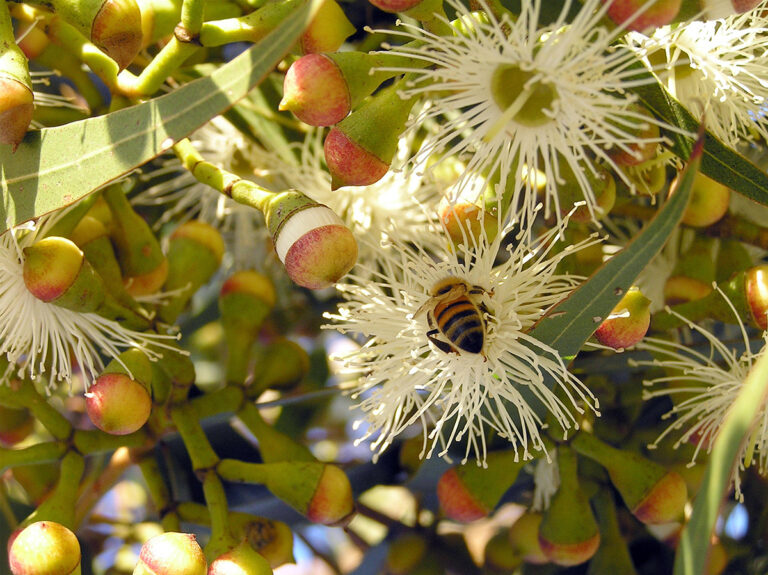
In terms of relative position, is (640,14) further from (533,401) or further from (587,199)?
(533,401)

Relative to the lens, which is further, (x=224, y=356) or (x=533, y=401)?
(x=224, y=356)

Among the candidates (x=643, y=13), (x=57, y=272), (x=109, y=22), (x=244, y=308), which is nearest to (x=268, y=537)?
→ (x=244, y=308)

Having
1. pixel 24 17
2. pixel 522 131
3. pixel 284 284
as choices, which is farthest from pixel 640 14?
pixel 284 284

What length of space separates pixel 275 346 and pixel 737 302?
65 centimetres

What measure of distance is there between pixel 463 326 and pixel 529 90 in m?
0.26

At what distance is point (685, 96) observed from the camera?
42.9 inches

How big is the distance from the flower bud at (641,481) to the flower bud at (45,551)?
0.61 m

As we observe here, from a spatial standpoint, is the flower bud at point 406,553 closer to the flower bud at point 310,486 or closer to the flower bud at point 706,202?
the flower bud at point 310,486

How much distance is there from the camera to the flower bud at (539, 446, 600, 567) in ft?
3.67

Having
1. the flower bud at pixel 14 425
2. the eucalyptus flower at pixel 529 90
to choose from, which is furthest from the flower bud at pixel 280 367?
the eucalyptus flower at pixel 529 90

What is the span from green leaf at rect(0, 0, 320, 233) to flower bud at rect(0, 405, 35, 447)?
0.55m

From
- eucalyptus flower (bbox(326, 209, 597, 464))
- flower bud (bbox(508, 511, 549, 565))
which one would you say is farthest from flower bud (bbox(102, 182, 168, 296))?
flower bud (bbox(508, 511, 549, 565))

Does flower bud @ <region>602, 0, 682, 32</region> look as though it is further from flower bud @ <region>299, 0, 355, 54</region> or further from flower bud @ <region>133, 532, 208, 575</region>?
flower bud @ <region>133, 532, 208, 575</region>

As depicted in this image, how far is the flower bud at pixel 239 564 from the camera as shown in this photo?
0.93m
